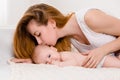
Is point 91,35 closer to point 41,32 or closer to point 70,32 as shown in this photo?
point 70,32

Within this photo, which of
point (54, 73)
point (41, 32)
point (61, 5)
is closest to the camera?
point (54, 73)

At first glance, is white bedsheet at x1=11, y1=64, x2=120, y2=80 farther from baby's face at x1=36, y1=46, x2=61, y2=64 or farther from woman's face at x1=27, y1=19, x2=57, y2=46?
woman's face at x1=27, y1=19, x2=57, y2=46

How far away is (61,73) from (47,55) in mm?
317

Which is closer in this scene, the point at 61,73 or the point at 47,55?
the point at 61,73

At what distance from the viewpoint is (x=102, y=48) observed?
151cm

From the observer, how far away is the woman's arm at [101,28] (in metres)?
1.48

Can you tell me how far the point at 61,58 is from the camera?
152 centimetres

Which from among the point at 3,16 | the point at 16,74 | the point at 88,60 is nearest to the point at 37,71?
the point at 16,74

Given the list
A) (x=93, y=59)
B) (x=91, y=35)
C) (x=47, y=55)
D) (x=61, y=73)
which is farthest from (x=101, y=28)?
(x=61, y=73)

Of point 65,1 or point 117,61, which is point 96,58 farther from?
point 65,1

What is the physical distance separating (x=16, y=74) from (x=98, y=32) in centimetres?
60

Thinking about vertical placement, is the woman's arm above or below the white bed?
above

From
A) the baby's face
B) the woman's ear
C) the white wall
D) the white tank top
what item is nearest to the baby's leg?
the white tank top

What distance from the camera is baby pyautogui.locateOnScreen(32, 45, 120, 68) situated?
146 centimetres
